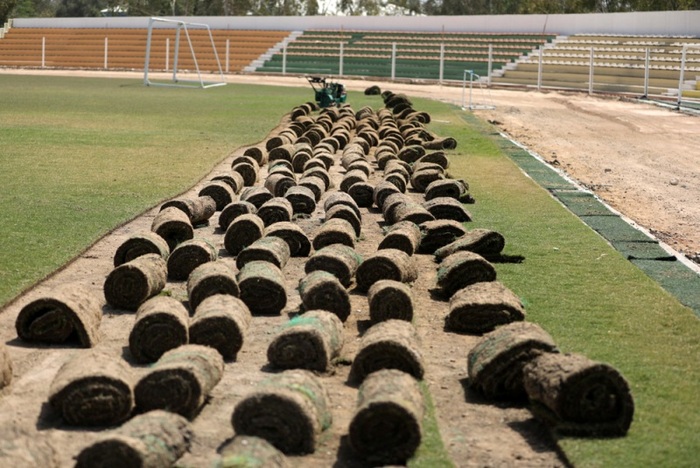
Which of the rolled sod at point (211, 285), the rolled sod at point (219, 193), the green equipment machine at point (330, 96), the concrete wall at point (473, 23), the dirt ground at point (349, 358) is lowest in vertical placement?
the dirt ground at point (349, 358)

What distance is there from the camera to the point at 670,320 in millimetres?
9172

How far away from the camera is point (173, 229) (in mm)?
11812

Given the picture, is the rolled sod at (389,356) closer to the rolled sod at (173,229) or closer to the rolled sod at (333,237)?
the rolled sod at (333,237)

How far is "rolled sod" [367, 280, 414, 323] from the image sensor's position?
29.5ft

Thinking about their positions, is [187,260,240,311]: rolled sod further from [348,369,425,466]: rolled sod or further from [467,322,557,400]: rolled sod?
[348,369,425,466]: rolled sod

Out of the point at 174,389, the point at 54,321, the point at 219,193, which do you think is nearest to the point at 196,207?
the point at 219,193

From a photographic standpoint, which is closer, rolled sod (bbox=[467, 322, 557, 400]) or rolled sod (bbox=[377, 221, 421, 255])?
rolled sod (bbox=[467, 322, 557, 400])

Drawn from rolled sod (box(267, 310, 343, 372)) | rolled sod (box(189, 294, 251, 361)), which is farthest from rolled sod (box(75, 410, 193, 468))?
rolled sod (box(189, 294, 251, 361))

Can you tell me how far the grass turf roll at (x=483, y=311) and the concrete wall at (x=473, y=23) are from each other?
48.0 m

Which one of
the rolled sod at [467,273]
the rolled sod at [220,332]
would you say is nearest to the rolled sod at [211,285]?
the rolled sod at [220,332]

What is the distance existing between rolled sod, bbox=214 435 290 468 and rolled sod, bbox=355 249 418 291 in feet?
14.7

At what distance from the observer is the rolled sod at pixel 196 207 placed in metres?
13.1

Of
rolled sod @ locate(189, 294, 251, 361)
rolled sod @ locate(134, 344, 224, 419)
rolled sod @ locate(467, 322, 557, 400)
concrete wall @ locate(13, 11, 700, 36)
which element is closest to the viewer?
rolled sod @ locate(134, 344, 224, 419)

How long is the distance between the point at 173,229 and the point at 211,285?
2.74 meters
